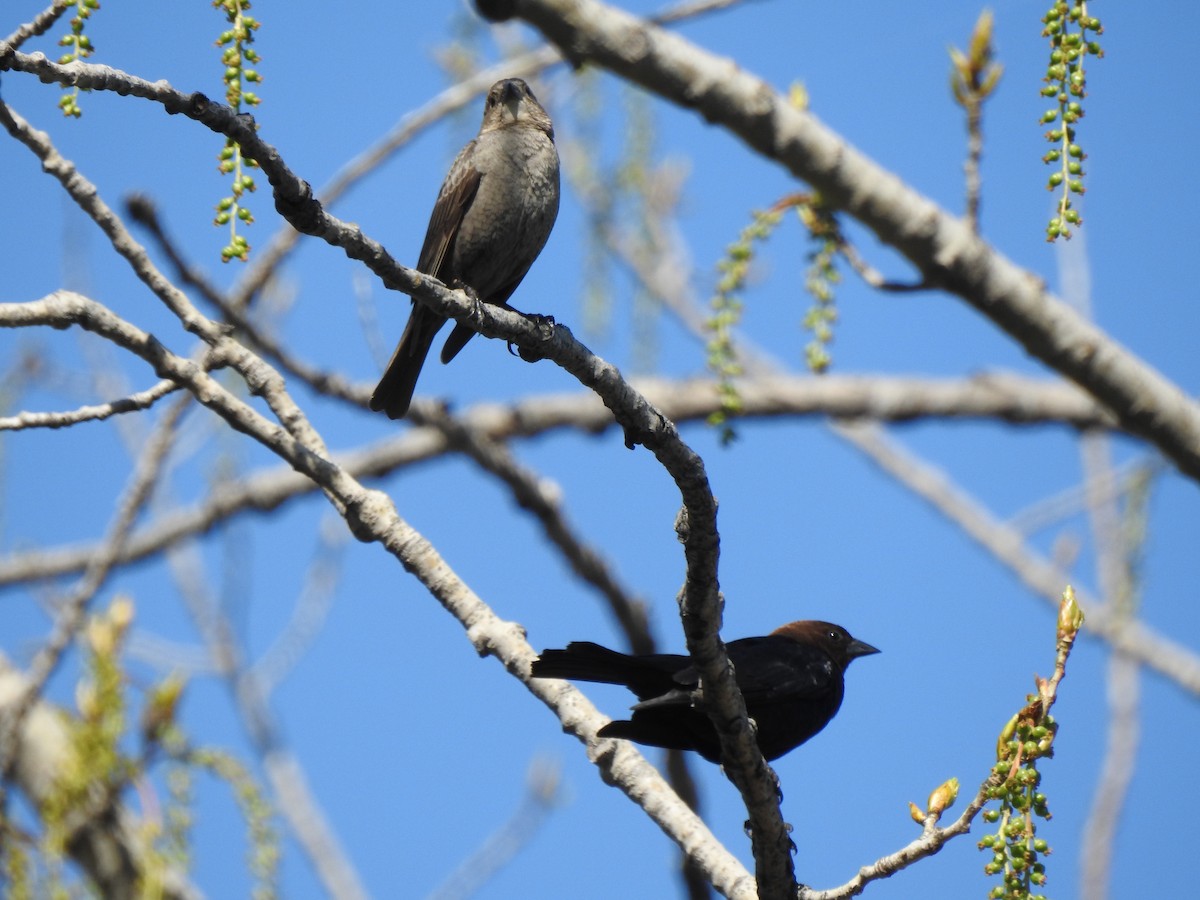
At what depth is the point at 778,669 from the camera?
395 cm

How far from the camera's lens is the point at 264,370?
12.9ft

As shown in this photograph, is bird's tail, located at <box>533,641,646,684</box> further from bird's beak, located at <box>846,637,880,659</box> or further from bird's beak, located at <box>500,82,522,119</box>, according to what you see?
bird's beak, located at <box>500,82,522,119</box>

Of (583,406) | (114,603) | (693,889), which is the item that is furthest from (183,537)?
(693,889)

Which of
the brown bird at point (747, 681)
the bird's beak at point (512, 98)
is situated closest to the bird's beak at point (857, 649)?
the brown bird at point (747, 681)

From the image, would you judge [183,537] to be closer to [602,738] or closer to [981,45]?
[602,738]

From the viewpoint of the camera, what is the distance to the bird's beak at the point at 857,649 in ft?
15.4

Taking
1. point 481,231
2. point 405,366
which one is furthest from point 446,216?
point 405,366

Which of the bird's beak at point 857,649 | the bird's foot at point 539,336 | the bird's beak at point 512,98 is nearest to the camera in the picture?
the bird's foot at point 539,336

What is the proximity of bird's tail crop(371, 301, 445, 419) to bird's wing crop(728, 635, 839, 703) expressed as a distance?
5.40 feet

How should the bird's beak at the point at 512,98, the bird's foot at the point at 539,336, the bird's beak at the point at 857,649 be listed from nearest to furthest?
the bird's foot at the point at 539,336, the bird's beak at the point at 857,649, the bird's beak at the point at 512,98

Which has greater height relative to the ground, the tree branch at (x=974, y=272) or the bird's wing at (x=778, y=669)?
the tree branch at (x=974, y=272)

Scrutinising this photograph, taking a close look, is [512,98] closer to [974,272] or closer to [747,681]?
[974,272]

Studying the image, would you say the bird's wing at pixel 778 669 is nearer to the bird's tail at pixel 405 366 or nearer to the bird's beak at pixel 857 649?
the bird's beak at pixel 857 649

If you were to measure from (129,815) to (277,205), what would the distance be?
2.75 m
